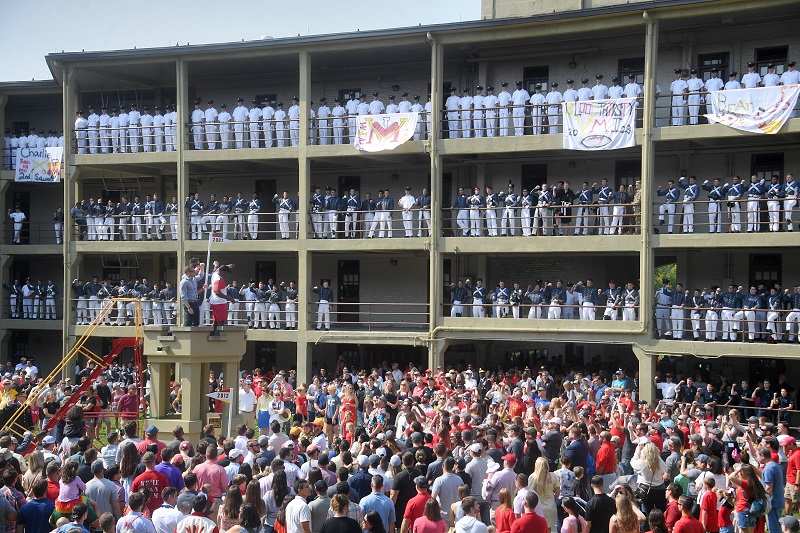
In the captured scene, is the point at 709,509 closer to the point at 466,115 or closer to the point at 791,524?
the point at 791,524

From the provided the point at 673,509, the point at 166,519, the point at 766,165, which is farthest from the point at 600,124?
the point at 166,519

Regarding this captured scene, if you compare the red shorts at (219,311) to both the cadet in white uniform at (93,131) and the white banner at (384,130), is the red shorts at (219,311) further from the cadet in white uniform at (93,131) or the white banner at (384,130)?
the cadet in white uniform at (93,131)

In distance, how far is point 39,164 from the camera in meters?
35.2

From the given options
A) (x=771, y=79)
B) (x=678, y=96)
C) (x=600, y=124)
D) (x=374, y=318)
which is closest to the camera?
(x=771, y=79)

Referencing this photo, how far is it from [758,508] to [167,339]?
41.2 ft

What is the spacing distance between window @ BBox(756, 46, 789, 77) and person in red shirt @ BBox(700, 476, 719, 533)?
19.7m

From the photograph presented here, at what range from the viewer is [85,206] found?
112 ft

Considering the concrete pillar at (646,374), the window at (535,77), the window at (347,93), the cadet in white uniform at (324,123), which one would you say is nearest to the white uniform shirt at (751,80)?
the window at (535,77)

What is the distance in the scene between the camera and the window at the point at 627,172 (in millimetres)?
30078

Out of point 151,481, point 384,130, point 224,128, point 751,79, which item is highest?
point 751,79

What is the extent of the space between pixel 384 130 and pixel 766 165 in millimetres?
11574

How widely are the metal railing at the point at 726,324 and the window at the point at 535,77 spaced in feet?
29.8

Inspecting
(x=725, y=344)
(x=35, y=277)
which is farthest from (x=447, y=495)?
(x=35, y=277)

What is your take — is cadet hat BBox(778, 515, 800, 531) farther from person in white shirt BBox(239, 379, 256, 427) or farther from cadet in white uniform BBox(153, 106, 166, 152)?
cadet in white uniform BBox(153, 106, 166, 152)
